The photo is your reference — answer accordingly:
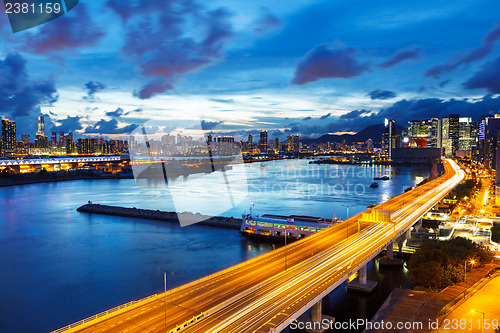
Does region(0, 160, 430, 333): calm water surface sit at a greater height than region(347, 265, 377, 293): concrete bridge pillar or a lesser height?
lesser

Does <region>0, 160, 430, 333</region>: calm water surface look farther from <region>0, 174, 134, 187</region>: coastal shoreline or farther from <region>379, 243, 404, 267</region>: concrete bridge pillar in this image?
<region>0, 174, 134, 187</region>: coastal shoreline

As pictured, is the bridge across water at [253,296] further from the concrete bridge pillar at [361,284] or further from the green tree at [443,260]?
the green tree at [443,260]

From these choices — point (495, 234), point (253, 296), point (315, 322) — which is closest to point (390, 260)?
point (495, 234)

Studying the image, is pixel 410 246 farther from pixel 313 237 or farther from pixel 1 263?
pixel 1 263

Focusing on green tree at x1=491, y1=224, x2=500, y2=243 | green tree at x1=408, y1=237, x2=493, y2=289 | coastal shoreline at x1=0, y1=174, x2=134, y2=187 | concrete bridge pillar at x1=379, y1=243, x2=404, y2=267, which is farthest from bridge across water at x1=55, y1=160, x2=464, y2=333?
coastal shoreline at x1=0, y1=174, x2=134, y2=187

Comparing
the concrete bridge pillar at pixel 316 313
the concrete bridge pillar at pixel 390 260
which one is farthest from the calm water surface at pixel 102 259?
the concrete bridge pillar at pixel 316 313

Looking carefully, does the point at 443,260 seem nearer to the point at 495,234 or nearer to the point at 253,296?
the point at 495,234

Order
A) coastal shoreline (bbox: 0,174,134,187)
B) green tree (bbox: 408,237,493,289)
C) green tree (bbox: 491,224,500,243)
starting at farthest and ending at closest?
coastal shoreline (bbox: 0,174,134,187) → green tree (bbox: 491,224,500,243) → green tree (bbox: 408,237,493,289)
